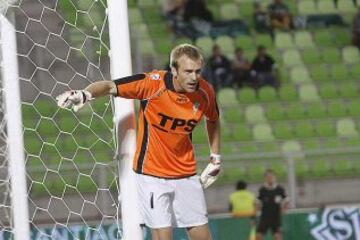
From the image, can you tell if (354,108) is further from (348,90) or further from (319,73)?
(319,73)

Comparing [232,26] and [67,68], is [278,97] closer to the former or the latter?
[232,26]

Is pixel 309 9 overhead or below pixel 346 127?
overhead

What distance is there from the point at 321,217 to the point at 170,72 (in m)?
5.58

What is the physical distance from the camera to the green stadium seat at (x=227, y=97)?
502 inches

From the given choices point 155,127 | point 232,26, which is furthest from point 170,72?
point 232,26

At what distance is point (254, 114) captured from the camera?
12797 millimetres

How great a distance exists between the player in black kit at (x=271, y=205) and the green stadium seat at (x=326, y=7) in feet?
13.4

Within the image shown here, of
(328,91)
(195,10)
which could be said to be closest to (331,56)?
(328,91)

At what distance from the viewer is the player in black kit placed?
10414mm

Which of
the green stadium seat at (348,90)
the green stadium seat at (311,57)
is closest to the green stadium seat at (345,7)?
the green stadium seat at (311,57)

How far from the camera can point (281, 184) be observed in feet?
36.3

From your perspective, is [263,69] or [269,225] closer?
[269,225]

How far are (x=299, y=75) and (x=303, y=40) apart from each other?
67cm

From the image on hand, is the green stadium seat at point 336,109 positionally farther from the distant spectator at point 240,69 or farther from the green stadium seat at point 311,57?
the distant spectator at point 240,69
